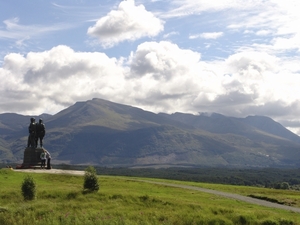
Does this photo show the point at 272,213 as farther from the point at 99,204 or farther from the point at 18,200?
the point at 18,200

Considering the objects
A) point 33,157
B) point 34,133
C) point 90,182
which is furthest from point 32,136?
point 90,182

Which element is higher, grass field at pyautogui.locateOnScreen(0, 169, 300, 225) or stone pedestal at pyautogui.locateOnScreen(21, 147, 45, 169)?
stone pedestal at pyautogui.locateOnScreen(21, 147, 45, 169)

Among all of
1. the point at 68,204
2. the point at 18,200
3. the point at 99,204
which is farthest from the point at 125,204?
the point at 18,200

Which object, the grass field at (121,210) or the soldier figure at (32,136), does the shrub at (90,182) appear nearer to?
the grass field at (121,210)

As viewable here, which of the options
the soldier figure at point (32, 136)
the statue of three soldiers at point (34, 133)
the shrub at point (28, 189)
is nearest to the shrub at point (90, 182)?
the shrub at point (28, 189)

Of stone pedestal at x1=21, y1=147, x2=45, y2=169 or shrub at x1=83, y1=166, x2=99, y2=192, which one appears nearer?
shrub at x1=83, y1=166, x2=99, y2=192

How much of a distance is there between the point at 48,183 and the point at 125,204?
52.8 ft

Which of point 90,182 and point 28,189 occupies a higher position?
point 90,182

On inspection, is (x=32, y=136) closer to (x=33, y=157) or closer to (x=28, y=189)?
(x=33, y=157)

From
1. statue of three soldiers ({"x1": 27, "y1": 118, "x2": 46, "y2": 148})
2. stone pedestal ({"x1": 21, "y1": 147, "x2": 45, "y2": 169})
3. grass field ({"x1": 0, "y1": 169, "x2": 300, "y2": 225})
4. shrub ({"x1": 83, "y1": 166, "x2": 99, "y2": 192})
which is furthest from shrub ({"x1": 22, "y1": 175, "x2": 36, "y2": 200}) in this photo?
statue of three soldiers ({"x1": 27, "y1": 118, "x2": 46, "y2": 148})

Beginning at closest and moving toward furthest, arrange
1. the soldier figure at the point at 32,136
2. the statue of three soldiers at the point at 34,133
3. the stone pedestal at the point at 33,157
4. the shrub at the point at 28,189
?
the shrub at the point at 28,189
the stone pedestal at the point at 33,157
the soldier figure at the point at 32,136
the statue of three soldiers at the point at 34,133

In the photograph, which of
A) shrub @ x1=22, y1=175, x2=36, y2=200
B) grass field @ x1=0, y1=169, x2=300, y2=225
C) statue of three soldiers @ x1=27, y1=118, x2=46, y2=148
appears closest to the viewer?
grass field @ x1=0, y1=169, x2=300, y2=225

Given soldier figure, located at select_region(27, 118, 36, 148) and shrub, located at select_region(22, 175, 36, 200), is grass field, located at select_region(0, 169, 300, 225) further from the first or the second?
soldier figure, located at select_region(27, 118, 36, 148)

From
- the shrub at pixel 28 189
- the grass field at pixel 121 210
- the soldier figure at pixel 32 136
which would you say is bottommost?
the grass field at pixel 121 210
